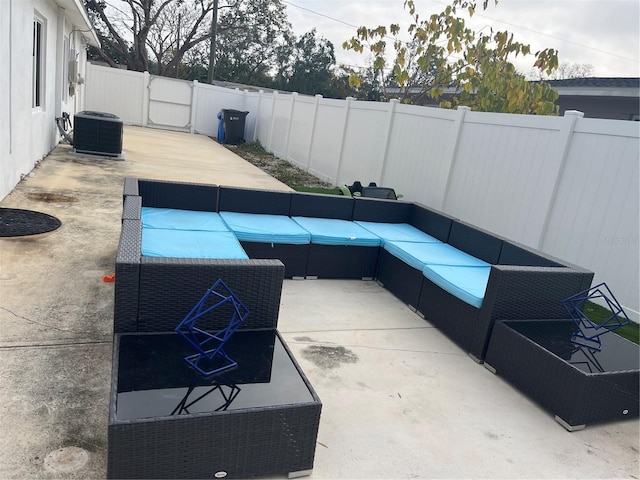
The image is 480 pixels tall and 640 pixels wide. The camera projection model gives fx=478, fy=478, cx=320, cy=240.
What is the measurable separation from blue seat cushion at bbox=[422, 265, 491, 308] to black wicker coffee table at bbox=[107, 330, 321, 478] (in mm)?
1719

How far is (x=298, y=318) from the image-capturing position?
3.89 meters

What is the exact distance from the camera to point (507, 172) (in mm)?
5762

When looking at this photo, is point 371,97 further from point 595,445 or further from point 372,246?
point 595,445

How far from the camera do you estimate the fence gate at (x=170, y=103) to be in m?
18.6

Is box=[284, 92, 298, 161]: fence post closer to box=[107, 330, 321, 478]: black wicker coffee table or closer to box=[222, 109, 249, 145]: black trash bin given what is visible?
box=[222, 109, 249, 145]: black trash bin

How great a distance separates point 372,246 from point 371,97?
22348 mm

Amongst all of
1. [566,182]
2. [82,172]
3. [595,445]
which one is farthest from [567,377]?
[82,172]

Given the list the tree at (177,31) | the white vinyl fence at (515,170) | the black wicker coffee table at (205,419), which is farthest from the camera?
the tree at (177,31)

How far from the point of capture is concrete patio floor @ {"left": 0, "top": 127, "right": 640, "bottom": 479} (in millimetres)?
2295

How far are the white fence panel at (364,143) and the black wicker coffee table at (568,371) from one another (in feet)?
18.0

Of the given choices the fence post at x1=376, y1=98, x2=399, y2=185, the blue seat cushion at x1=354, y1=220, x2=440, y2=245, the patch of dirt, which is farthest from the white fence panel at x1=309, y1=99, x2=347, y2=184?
the blue seat cushion at x1=354, y1=220, x2=440, y2=245

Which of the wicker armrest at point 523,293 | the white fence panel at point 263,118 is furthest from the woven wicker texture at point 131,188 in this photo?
the white fence panel at point 263,118

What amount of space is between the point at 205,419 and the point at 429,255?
2954 millimetres

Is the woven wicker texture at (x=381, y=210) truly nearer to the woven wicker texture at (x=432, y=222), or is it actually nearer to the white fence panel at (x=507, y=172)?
the woven wicker texture at (x=432, y=222)
